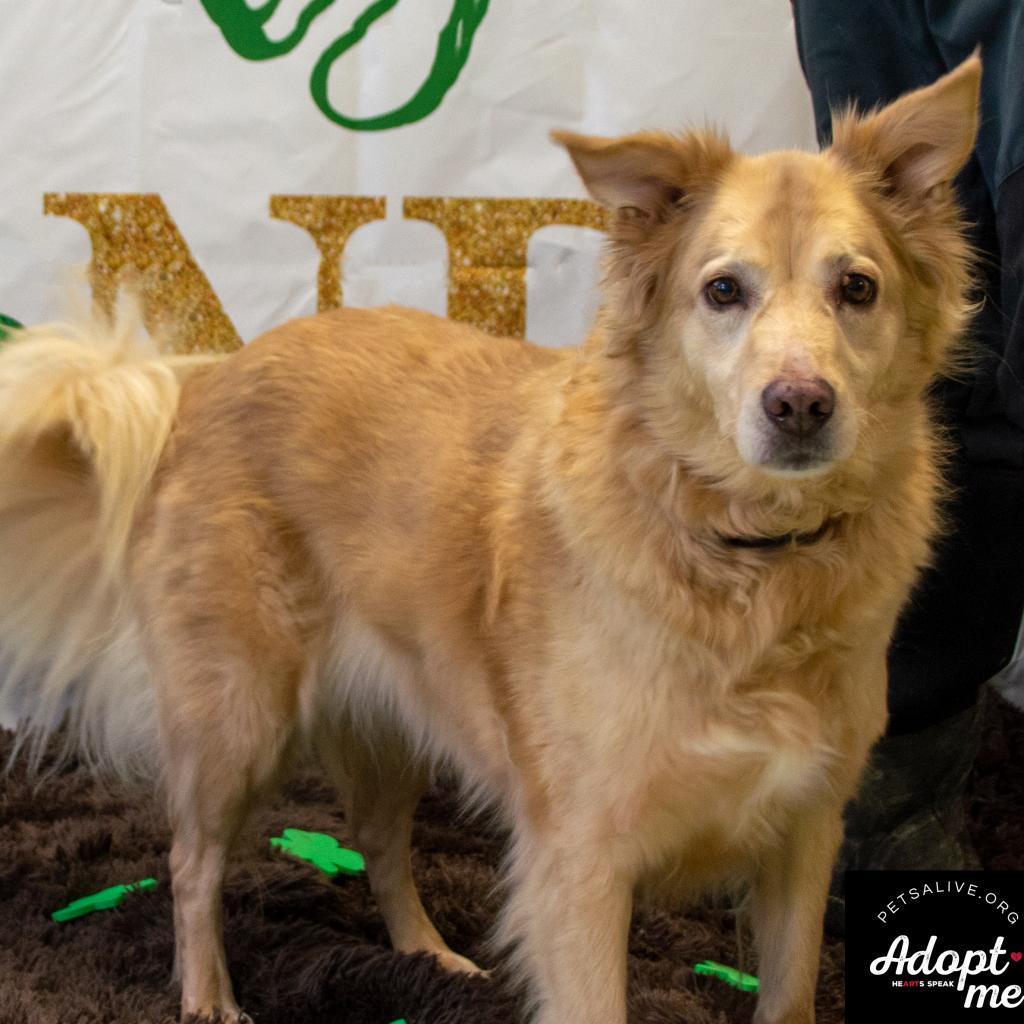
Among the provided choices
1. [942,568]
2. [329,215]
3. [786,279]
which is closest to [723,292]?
[786,279]

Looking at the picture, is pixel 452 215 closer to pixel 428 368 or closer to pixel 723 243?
pixel 428 368

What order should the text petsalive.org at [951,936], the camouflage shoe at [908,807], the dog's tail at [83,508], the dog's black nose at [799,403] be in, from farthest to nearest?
the camouflage shoe at [908,807] < the dog's tail at [83,508] < the text petsalive.org at [951,936] < the dog's black nose at [799,403]

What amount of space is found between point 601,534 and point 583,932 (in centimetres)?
53

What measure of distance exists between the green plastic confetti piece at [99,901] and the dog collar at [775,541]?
1419 mm

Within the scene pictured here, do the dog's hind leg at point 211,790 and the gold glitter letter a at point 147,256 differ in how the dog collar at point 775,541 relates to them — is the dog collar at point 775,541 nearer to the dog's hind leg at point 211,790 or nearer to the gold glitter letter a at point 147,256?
the dog's hind leg at point 211,790

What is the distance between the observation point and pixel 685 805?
69.3 inches

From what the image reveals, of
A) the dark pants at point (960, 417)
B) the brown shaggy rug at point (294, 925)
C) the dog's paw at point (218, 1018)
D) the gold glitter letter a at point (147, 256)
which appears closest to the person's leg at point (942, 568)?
the dark pants at point (960, 417)

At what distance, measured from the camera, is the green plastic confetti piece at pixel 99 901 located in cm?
249

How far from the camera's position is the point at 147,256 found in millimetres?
3115

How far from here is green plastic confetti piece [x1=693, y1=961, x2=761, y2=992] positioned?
2295 millimetres

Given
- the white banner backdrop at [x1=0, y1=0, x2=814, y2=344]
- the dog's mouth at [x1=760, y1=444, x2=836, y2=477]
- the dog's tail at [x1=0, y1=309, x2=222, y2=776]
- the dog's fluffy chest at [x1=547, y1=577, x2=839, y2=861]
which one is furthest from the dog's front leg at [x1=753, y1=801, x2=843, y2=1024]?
the white banner backdrop at [x1=0, y1=0, x2=814, y2=344]

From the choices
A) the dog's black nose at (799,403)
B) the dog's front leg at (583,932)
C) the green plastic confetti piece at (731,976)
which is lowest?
the green plastic confetti piece at (731,976)

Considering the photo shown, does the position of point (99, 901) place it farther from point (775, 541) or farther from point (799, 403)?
point (799, 403)

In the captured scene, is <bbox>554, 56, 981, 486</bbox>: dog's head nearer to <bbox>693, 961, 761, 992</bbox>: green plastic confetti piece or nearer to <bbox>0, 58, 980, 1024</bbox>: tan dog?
<bbox>0, 58, 980, 1024</bbox>: tan dog
